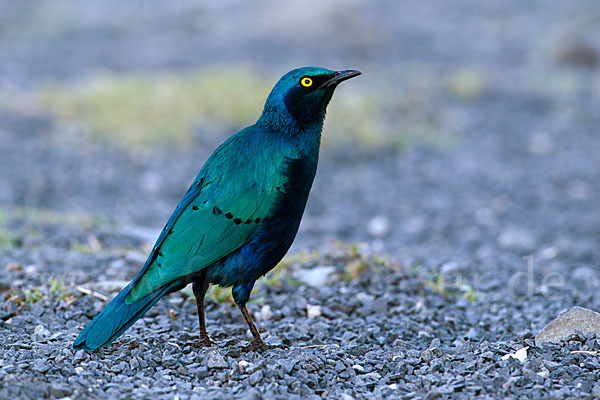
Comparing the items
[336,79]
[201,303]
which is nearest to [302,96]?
[336,79]

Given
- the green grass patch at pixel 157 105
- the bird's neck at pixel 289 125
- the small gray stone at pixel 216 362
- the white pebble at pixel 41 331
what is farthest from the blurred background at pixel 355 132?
the small gray stone at pixel 216 362

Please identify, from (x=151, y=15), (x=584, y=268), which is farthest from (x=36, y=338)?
(x=151, y=15)

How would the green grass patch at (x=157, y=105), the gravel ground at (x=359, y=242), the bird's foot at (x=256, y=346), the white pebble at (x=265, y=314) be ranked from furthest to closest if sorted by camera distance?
the green grass patch at (x=157, y=105) → the white pebble at (x=265, y=314) → the bird's foot at (x=256, y=346) → the gravel ground at (x=359, y=242)

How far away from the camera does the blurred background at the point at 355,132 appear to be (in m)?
7.26

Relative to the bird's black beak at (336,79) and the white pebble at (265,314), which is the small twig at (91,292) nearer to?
the white pebble at (265,314)

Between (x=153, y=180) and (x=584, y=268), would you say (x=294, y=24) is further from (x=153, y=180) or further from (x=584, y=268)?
(x=584, y=268)

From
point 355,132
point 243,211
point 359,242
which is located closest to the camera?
point 243,211

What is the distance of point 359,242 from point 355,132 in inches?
117

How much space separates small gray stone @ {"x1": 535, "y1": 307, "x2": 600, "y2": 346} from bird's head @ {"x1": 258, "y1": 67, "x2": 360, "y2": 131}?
1502 mm

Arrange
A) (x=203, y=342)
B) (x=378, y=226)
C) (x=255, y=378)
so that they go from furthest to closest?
(x=378, y=226) → (x=203, y=342) → (x=255, y=378)

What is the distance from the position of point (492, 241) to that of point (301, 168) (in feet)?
12.0

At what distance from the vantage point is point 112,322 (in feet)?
11.2

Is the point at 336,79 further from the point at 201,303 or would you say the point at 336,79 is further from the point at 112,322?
the point at 112,322

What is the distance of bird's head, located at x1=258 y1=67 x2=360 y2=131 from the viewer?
385 centimetres
